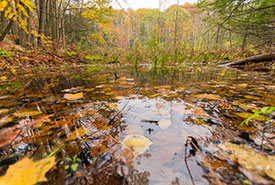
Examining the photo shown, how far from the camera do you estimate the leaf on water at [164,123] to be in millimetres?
671

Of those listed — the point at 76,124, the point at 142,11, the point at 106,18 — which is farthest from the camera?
the point at 142,11

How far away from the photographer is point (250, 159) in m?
0.44

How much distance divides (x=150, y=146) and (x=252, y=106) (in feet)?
2.70

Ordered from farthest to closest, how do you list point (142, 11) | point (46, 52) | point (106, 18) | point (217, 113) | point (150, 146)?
1. point (142, 11)
2. point (106, 18)
3. point (46, 52)
4. point (217, 113)
5. point (150, 146)

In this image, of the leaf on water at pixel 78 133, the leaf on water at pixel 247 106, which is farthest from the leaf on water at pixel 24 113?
the leaf on water at pixel 247 106

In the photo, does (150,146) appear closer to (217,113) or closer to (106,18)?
(217,113)

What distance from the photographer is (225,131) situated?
0.62 meters

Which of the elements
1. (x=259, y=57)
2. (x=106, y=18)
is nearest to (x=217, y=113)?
(x=259, y=57)

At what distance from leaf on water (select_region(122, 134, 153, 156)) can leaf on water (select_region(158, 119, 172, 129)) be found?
0.14 meters

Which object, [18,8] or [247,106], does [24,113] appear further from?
[18,8]

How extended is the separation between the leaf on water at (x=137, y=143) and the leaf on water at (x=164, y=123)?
141mm

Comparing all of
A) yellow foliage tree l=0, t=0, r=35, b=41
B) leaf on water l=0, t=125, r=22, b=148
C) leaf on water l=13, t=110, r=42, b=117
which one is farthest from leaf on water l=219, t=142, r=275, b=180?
yellow foliage tree l=0, t=0, r=35, b=41

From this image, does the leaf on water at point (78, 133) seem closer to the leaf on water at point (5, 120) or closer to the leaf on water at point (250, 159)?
the leaf on water at point (5, 120)

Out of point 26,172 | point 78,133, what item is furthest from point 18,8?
point 26,172
